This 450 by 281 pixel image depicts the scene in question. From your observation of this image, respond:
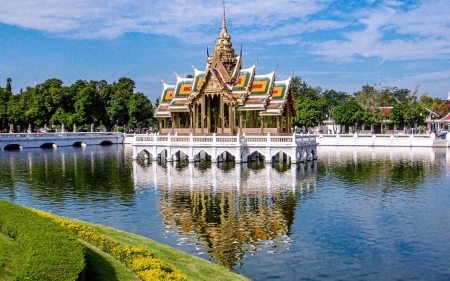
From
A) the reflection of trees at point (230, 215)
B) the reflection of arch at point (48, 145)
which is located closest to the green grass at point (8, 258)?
the reflection of trees at point (230, 215)

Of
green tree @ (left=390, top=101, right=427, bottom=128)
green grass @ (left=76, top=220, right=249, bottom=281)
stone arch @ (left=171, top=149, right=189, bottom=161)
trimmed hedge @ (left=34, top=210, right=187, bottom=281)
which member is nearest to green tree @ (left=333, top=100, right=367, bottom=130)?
green tree @ (left=390, top=101, right=427, bottom=128)

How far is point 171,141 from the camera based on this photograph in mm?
43250

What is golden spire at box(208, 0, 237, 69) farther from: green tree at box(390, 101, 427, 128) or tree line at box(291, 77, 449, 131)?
green tree at box(390, 101, 427, 128)

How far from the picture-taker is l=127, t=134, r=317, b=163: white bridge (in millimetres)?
39906

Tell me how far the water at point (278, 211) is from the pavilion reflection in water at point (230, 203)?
0.04 metres

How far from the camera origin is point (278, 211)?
21.2 metres

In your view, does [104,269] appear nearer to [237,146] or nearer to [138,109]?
[237,146]

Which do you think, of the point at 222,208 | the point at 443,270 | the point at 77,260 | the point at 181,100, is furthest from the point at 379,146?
the point at 77,260

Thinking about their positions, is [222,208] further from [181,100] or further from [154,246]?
[181,100]

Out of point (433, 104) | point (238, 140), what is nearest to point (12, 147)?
point (238, 140)

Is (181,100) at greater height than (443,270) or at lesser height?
greater

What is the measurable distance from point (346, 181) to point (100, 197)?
14770mm

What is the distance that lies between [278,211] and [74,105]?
2796 inches

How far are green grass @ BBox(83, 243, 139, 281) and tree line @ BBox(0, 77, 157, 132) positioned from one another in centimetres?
7619
